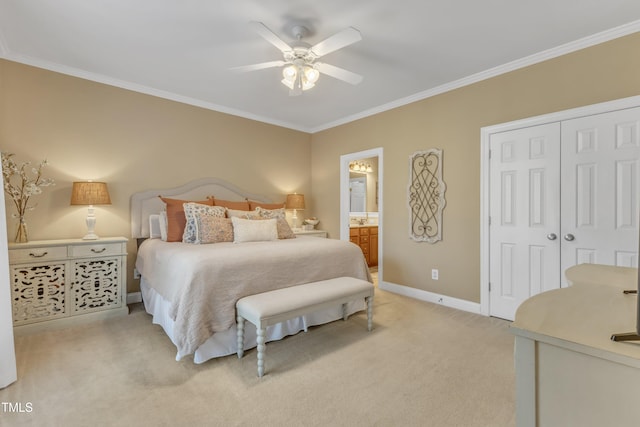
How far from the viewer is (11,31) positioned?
8.16 ft

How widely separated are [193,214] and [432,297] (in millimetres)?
2976

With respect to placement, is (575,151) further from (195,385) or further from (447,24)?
(195,385)

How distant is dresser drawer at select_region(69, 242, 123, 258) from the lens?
2863 millimetres

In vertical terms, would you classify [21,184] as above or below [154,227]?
above

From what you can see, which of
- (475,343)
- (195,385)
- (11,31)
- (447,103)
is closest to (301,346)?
(195,385)

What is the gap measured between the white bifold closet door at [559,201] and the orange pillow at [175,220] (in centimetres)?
338

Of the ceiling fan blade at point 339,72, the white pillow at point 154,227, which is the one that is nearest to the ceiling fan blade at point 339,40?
the ceiling fan blade at point 339,72

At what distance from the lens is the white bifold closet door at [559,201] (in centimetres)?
240

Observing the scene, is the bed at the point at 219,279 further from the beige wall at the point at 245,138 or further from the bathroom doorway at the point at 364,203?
the bathroom doorway at the point at 364,203

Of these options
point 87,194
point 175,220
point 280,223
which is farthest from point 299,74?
point 87,194

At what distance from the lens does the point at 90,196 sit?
300 centimetres

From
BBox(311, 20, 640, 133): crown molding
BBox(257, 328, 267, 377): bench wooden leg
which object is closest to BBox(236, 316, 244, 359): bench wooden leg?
BBox(257, 328, 267, 377): bench wooden leg

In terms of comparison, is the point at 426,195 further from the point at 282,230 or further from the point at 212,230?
the point at 212,230

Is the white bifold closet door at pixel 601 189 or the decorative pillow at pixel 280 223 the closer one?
the white bifold closet door at pixel 601 189
